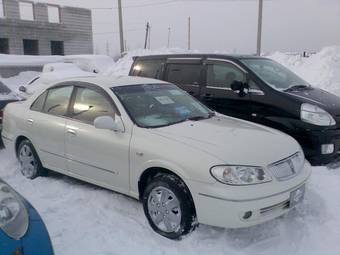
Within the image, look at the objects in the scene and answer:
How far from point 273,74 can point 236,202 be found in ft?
12.5

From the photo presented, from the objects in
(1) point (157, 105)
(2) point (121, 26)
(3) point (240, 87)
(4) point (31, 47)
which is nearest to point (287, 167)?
(1) point (157, 105)

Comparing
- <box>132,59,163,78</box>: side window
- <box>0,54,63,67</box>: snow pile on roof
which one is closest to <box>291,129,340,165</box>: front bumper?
<box>132,59,163,78</box>: side window

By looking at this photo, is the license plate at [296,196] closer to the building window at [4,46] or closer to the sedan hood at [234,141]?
the sedan hood at [234,141]

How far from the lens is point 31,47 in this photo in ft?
107

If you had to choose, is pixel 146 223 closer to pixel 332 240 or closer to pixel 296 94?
pixel 332 240

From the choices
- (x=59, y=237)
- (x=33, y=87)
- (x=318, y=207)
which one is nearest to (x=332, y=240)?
(x=318, y=207)

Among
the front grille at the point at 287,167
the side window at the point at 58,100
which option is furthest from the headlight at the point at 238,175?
the side window at the point at 58,100

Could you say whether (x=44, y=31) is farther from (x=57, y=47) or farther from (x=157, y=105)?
(x=157, y=105)

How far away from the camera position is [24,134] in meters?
5.60

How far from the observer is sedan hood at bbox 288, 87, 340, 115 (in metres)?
5.83

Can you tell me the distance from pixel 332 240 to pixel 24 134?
4.12 meters

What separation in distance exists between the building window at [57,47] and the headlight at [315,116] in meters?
30.9

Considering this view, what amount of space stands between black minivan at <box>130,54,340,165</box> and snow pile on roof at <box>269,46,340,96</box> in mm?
6489

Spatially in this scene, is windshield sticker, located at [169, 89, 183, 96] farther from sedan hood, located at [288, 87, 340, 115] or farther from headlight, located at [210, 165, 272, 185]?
sedan hood, located at [288, 87, 340, 115]
